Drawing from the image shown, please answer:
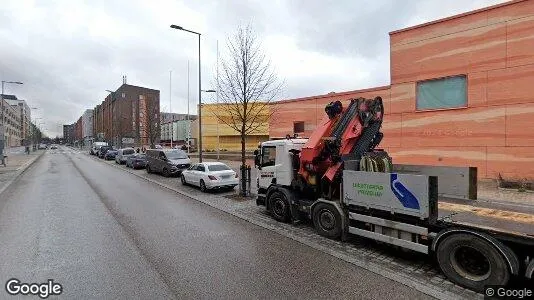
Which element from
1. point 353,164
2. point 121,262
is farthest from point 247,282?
point 353,164

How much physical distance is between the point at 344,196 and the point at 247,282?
3.19 meters

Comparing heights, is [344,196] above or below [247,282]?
above

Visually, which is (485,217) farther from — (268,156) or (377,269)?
(268,156)

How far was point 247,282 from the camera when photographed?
→ 5484 millimetres

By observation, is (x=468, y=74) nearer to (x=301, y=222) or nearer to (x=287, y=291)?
(x=301, y=222)

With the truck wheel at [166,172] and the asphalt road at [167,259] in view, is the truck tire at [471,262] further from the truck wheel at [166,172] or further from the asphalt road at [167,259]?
the truck wheel at [166,172]

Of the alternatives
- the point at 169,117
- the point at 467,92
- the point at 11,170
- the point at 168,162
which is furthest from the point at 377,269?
the point at 169,117

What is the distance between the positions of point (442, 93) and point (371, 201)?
46.1 feet

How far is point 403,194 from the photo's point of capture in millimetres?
6250

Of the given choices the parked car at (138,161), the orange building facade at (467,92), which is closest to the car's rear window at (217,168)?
the orange building facade at (467,92)

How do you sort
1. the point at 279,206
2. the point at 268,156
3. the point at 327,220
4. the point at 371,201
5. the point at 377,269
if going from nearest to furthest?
the point at 377,269, the point at 371,201, the point at 327,220, the point at 279,206, the point at 268,156

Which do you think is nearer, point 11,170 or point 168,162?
point 168,162

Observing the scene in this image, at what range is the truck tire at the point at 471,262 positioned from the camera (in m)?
4.97

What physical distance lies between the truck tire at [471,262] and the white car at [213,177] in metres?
11.1
